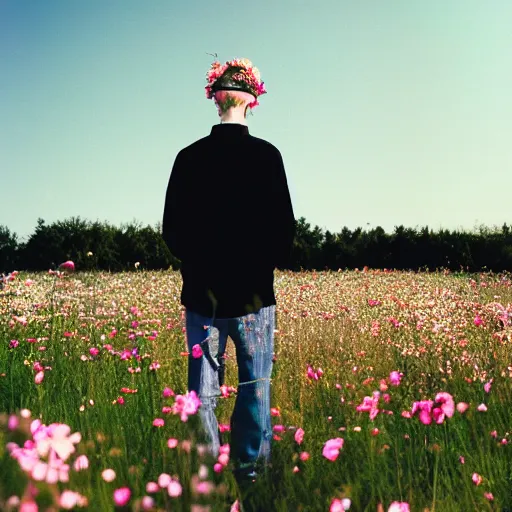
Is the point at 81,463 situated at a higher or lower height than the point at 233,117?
lower

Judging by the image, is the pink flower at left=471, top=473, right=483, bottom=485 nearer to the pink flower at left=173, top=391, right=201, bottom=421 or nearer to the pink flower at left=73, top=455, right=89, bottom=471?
the pink flower at left=173, top=391, right=201, bottom=421

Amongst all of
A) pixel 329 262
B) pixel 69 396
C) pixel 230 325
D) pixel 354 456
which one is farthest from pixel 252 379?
pixel 329 262

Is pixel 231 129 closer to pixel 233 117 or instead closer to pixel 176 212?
pixel 233 117

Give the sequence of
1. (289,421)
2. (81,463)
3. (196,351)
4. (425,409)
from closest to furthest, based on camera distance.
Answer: (81,463)
(425,409)
(196,351)
(289,421)

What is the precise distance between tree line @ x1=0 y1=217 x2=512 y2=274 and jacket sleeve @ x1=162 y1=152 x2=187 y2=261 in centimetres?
1506

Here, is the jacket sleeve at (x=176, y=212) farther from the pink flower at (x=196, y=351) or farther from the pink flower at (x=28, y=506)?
the pink flower at (x=28, y=506)

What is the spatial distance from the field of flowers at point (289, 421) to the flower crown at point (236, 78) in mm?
1431

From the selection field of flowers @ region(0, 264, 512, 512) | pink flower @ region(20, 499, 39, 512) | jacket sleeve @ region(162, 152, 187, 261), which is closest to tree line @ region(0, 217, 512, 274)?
field of flowers @ region(0, 264, 512, 512)

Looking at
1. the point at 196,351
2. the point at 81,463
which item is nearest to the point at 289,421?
the point at 196,351

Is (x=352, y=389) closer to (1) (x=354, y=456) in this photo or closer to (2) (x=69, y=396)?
(1) (x=354, y=456)

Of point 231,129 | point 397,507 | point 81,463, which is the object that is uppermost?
point 231,129

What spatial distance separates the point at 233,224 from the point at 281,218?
24 centimetres

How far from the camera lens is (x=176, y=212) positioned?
3064mm

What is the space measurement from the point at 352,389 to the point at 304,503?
1.37 meters
